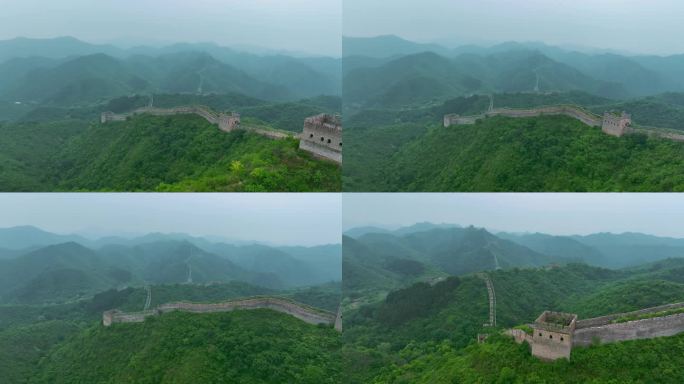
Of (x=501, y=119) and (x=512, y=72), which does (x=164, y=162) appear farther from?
(x=512, y=72)

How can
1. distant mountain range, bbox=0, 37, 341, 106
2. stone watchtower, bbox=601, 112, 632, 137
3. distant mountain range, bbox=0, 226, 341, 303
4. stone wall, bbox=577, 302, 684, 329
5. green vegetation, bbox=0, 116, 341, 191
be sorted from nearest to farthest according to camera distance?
green vegetation, bbox=0, 116, 341, 191
stone wall, bbox=577, 302, 684, 329
stone watchtower, bbox=601, 112, 632, 137
distant mountain range, bbox=0, 226, 341, 303
distant mountain range, bbox=0, 37, 341, 106

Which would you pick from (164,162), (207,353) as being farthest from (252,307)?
(164,162)

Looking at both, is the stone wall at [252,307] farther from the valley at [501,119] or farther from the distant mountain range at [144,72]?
the distant mountain range at [144,72]

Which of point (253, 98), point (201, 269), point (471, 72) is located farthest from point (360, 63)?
point (201, 269)

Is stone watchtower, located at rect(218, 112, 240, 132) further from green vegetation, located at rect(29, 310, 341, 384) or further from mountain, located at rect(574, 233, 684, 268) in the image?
mountain, located at rect(574, 233, 684, 268)

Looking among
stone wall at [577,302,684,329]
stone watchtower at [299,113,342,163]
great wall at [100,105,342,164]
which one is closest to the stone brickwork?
great wall at [100,105,342,164]
